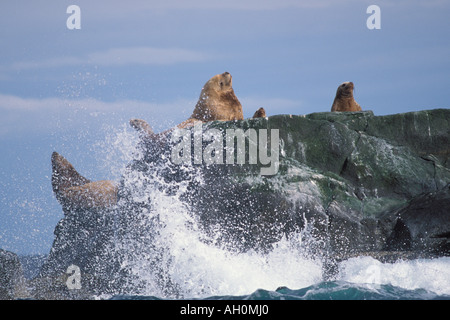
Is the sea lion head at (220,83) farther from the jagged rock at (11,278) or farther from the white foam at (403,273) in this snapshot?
the jagged rock at (11,278)

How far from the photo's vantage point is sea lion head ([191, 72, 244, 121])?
12.4 meters

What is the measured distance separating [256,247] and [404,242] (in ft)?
8.26

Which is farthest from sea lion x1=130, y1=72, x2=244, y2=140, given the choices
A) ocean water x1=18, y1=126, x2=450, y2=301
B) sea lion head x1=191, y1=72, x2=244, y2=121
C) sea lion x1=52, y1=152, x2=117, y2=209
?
ocean water x1=18, y1=126, x2=450, y2=301

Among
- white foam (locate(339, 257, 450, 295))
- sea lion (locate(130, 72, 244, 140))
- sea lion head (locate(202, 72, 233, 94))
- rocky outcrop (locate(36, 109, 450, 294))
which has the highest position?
sea lion head (locate(202, 72, 233, 94))

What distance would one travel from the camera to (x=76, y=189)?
1208 cm

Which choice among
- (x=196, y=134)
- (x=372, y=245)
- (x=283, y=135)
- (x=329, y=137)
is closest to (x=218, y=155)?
(x=196, y=134)

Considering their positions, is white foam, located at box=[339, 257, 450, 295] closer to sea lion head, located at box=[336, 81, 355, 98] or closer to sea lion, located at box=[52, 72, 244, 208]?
sea lion, located at box=[52, 72, 244, 208]

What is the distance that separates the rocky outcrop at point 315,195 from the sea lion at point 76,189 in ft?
1.63

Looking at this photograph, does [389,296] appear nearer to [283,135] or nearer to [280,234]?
[280,234]

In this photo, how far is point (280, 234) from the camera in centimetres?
940

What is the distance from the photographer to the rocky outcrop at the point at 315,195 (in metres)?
9.27

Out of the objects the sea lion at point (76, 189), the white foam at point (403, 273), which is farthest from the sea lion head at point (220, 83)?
the white foam at point (403, 273)

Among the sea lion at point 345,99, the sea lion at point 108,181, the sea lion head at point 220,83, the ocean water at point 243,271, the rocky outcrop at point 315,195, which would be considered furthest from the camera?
the sea lion at point 345,99

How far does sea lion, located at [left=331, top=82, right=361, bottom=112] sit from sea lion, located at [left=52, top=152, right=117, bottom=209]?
18.2 ft
